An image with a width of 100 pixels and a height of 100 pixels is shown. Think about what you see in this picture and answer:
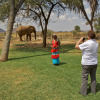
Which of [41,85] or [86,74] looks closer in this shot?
[86,74]

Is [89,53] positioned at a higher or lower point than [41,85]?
higher

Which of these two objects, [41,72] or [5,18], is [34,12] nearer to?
[5,18]

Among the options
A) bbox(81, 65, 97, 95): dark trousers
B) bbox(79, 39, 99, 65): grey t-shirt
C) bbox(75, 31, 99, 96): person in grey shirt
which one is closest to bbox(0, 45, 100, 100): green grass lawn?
bbox(81, 65, 97, 95): dark trousers

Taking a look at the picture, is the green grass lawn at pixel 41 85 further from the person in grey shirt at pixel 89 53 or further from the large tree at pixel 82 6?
the large tree at pixel 82 6

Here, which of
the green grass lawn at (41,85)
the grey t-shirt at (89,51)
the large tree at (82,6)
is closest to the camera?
the grey t-shirt at (89,51)

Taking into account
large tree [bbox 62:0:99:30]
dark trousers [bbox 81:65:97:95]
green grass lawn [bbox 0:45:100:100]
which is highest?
large tree [bbox 62:0:99:30]

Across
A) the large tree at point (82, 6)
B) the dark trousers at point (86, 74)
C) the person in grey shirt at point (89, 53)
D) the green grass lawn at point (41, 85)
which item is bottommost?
the green grass lawn at point (41, 85)

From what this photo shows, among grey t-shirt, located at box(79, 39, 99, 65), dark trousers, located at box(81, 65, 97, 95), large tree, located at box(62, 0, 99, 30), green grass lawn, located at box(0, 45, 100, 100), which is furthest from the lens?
large tree, located at box(62, 0, 99, 30)

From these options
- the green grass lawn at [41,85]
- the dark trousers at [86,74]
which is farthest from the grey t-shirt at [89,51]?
the green grass lawn at [41,85]

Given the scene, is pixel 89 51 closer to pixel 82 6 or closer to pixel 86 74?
pixel 86 74

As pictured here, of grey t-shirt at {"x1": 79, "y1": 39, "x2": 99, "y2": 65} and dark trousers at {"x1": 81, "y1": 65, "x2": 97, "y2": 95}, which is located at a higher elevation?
grey t-shirt at {"x1": 79, "y1": 39, "x2": 99, "y2": 65}

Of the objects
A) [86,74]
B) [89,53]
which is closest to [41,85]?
[86,74]

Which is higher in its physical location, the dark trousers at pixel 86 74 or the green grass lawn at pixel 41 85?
the dark trousers at pixel 86 74

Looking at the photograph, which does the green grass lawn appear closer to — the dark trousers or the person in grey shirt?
the dark trousers
